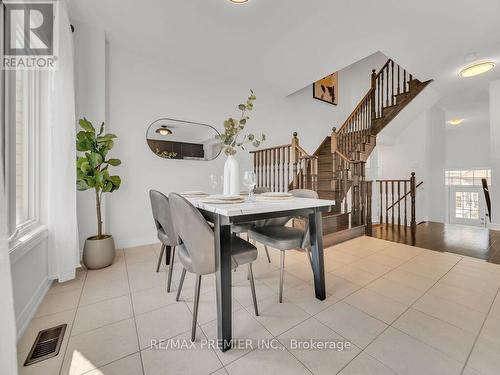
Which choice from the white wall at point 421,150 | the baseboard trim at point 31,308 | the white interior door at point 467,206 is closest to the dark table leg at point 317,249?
the baseboard trim at point 31,308

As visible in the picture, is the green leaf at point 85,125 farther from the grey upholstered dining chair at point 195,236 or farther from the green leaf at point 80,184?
the grey upholstered dining chair at point 195,236

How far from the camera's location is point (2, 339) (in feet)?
2.61

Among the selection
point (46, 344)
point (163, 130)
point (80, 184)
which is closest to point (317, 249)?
point (46, 344)

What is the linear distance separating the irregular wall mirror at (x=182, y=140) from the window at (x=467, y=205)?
901 centimetres

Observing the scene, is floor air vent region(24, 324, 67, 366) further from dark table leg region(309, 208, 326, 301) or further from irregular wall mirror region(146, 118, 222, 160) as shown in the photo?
irregular wall mirror region(146, 118, 222, 160)

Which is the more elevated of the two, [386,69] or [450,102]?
[386,69]

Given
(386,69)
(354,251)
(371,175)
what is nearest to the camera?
(354,251)

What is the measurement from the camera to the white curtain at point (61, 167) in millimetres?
1981

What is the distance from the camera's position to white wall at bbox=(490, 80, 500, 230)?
13.5 feet

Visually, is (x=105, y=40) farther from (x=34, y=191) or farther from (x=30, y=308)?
(x=30, y=308)

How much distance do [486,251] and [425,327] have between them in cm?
265

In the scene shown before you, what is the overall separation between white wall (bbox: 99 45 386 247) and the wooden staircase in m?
0.76

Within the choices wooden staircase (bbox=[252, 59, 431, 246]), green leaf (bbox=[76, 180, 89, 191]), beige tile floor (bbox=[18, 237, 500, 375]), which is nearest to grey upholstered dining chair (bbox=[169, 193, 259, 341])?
beige tile floor (bbox=[18, 237, 500, 375])

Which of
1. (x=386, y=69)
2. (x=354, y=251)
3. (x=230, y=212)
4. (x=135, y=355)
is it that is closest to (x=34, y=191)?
(x=135, y=355)
